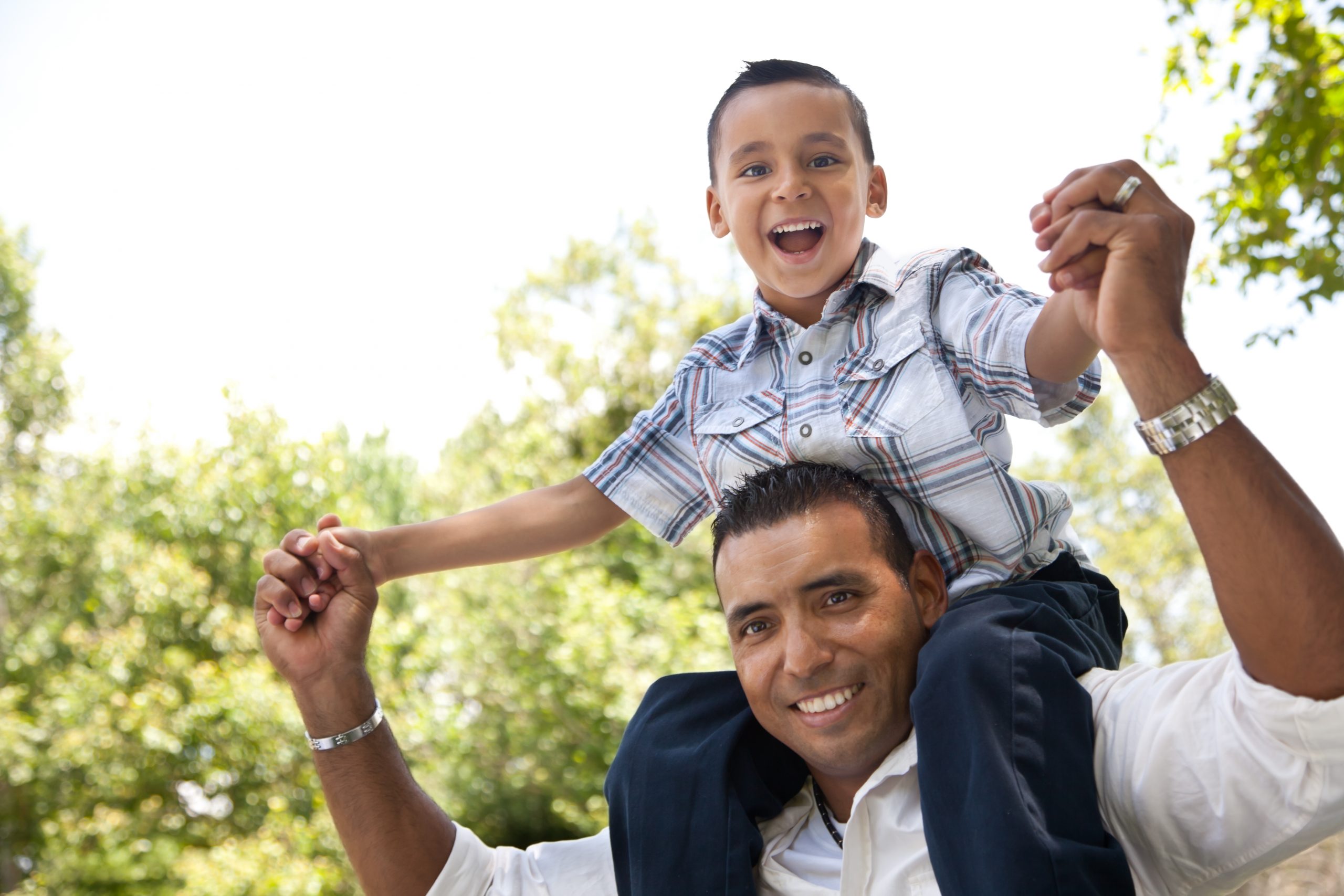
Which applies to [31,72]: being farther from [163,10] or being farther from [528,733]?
[528,733]

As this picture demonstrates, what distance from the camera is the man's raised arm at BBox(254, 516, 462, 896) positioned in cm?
202

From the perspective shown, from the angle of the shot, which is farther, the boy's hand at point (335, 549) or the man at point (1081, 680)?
the boy's hand at point (335, 549)

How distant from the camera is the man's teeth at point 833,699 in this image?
1.78 meters

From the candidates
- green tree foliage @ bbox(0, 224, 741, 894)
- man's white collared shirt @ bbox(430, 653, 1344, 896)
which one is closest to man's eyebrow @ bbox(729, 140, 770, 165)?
man's white collared shirt @ bbox(430, 653, 1344, 896)

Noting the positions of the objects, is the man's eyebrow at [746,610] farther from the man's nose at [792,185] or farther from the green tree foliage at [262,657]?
the green tree foliage at [262,657]

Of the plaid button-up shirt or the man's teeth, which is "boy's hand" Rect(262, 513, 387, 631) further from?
the man's teeth

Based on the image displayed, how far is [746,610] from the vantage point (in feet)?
6.06

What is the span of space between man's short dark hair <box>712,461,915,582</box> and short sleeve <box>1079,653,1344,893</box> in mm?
392

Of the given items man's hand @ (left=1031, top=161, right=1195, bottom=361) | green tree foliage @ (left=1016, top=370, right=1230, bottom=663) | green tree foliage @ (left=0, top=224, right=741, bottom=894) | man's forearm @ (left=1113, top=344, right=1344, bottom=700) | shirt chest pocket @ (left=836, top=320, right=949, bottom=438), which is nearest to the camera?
man's forearm @ (left=1113, top=344, right=1344, bottom=700)

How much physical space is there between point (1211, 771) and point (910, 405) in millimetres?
730

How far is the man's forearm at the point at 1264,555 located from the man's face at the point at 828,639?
607 millimetres

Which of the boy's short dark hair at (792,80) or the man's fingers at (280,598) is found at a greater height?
the boy's short dark hair at (792,80)

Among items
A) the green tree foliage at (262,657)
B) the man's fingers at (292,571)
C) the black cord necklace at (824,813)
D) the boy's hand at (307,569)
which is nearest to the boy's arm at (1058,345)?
the black cord necklace at (824,813)

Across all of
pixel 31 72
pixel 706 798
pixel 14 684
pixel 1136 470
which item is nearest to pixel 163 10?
pixel 31 72
